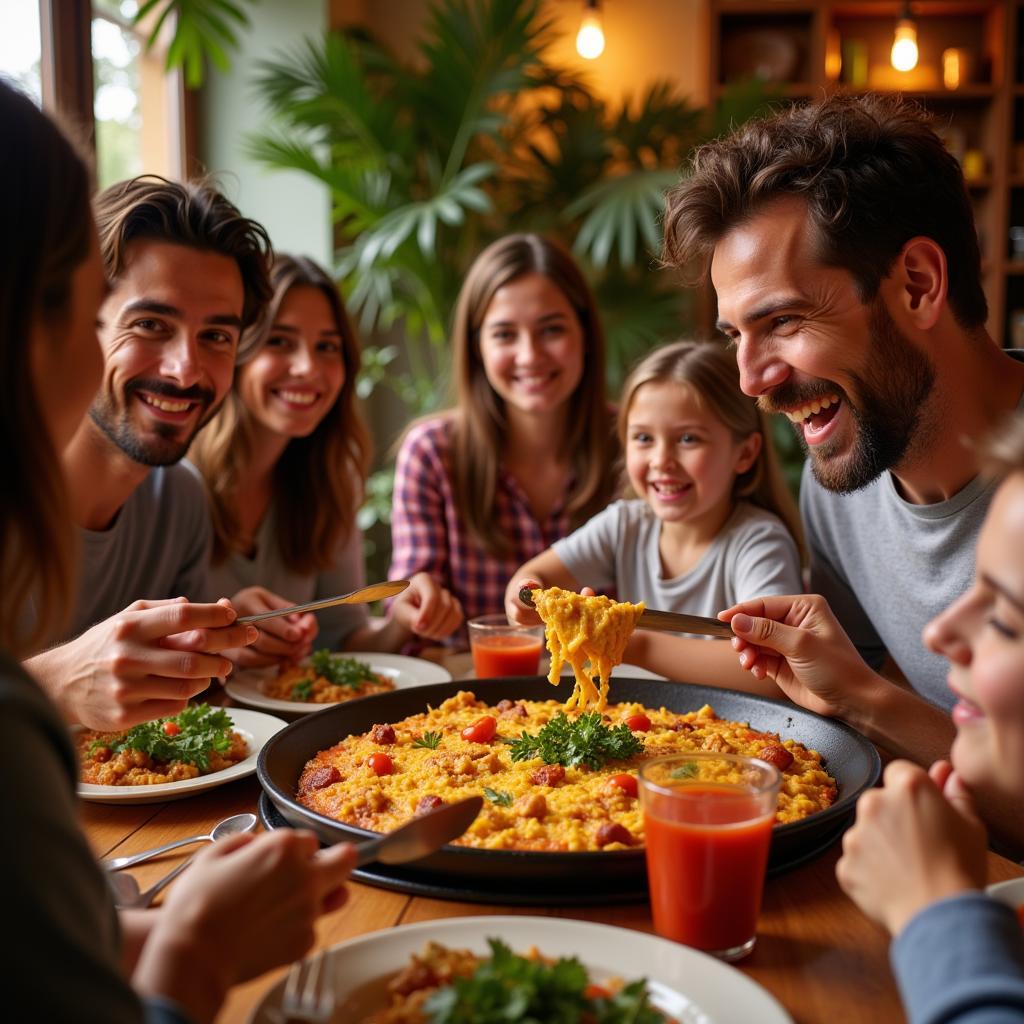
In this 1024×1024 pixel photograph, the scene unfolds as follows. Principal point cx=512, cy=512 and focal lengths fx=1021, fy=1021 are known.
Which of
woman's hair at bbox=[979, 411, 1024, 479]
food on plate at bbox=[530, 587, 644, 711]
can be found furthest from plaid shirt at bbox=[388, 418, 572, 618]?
woman's hair at bbox=[979, 411, 1024, 479]

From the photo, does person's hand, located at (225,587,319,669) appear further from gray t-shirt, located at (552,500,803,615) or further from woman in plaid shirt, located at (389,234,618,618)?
woman in plaid shirt, located at (389,234,618,618)

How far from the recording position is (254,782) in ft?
6.48

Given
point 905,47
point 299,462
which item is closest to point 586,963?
point 299,462

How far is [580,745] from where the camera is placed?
1886 mm

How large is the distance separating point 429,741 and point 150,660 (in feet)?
1.86

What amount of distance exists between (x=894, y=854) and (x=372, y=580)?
5.92 m

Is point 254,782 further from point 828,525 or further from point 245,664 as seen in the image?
point 828,525

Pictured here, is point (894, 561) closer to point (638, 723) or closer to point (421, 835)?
point (638, 723)

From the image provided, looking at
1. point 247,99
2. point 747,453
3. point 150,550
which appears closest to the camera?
point 150,550

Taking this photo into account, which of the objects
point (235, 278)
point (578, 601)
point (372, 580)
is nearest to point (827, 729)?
point (578, 601)

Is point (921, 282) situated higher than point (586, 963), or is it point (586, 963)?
point (921, 282)

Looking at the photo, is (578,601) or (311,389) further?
(311,389)

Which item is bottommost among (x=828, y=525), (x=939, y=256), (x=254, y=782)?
(x=254, y=782)

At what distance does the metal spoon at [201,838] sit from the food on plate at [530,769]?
0.12 m
